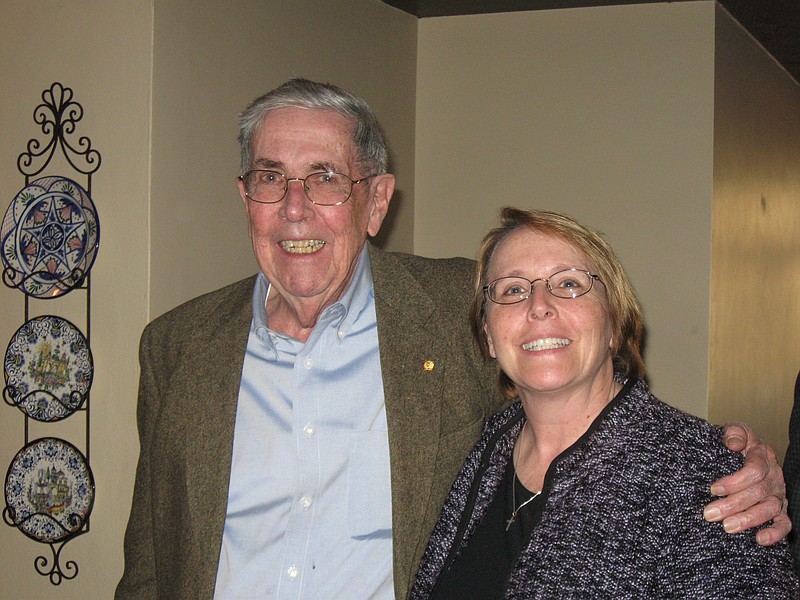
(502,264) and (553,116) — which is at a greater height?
(553,116)

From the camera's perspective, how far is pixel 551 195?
4.29 m

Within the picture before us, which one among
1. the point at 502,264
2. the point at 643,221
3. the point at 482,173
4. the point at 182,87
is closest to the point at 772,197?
the point at 643,221

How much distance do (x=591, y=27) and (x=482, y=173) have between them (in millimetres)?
860

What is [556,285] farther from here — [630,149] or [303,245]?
[630,149]

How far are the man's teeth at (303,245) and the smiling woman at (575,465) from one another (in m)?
0.35

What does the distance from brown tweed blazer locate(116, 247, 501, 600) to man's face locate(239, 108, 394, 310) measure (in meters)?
0.14

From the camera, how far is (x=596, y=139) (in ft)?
13.8

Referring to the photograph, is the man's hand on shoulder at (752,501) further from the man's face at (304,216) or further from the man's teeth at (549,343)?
the man's face at (304,216)

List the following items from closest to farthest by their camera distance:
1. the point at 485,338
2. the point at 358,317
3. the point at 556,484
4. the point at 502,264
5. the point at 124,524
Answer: the point at 556,484, the point at 502,264, the point at 485,338, the point at 358,317, the point at 124,524

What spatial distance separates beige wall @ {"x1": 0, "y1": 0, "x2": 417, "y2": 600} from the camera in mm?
2689

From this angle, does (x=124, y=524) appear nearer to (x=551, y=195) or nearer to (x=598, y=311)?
(x=598, y=311)

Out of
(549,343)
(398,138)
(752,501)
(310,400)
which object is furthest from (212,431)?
(398,138)

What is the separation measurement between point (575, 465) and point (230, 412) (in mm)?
745

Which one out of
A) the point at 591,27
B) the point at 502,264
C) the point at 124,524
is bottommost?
the point at 124,524
